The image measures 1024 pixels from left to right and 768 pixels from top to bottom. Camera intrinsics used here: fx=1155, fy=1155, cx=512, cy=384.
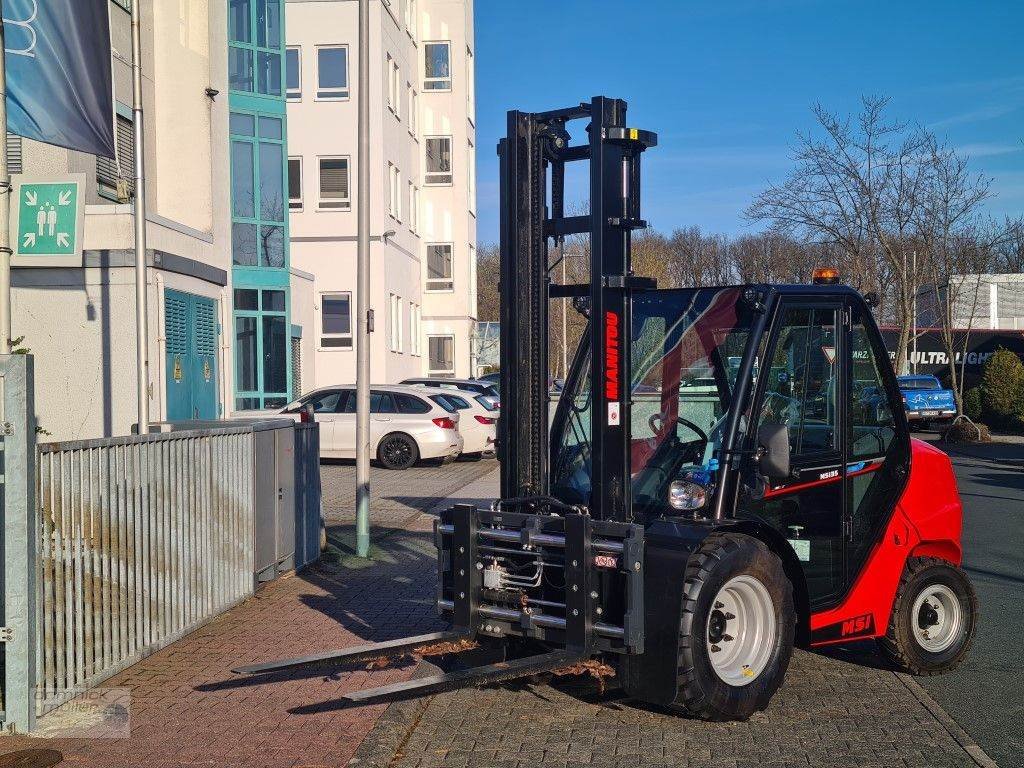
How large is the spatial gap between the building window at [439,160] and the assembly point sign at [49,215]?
3781 cm

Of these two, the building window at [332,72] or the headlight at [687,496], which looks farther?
the building window at [332,72]

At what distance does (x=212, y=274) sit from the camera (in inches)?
725

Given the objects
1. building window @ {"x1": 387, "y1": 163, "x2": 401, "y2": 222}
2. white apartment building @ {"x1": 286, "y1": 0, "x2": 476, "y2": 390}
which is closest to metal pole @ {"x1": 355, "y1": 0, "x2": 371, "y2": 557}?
white apartment building @ {"x1": 286, "y1": 0, "x2": 476, "y2": 390}

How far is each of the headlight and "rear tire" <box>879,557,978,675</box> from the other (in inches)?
68.5

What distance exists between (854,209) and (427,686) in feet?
92.0


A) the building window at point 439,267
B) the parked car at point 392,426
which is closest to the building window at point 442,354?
the building window at point 439,267

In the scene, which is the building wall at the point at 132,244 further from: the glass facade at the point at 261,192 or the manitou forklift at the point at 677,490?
the manitou forklift at the point at 677,490

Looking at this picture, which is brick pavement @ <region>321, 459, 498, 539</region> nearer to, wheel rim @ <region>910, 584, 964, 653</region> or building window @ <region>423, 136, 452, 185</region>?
wheel rim @ <region>910, 584, 964, 653</region>

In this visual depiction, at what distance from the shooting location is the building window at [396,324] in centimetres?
3791


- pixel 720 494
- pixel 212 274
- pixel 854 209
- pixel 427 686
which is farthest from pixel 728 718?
pixel 854 209

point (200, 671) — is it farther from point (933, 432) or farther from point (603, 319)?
point (933, 432)

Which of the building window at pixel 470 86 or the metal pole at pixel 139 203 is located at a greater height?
the building window at pixel 470 86

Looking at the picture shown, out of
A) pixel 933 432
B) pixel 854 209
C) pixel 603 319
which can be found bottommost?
pixel 933 432

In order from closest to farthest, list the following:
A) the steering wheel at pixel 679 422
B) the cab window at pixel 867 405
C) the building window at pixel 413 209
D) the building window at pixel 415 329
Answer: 1. the steering wheel at pixel 679 422
2. the cab window at pixel 867 405
3. the building window at pixel 413 209
4. the building window at pixel 415 329
